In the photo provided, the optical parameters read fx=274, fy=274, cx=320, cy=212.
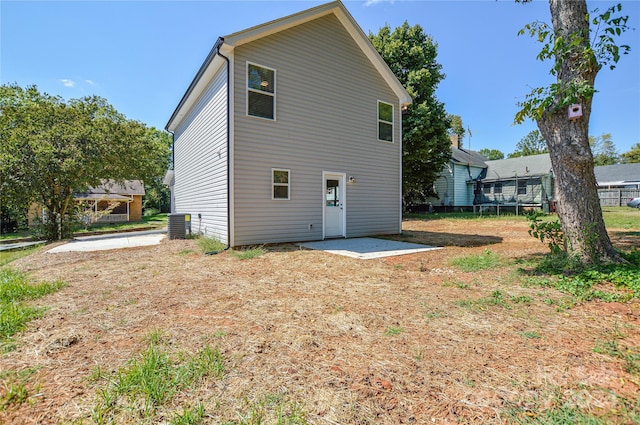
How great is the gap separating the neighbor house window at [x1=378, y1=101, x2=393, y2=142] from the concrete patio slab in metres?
4.22

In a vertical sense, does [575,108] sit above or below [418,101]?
below

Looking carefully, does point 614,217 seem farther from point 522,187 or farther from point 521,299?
point 521,299

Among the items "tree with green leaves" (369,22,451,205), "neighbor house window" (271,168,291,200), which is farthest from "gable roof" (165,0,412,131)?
"tree with green leaves" (369,22,451,205)

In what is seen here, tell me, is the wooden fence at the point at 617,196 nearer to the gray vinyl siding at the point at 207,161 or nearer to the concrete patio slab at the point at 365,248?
the concrete patio slab at the point at 365,248

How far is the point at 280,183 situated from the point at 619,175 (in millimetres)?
36070

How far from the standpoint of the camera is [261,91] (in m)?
7.54

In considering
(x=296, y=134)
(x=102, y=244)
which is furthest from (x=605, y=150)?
(x=102, y=244)

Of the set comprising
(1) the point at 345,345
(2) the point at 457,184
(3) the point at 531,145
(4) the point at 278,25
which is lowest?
(1) the point at 345,345

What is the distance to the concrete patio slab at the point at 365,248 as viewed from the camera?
6.40 meters

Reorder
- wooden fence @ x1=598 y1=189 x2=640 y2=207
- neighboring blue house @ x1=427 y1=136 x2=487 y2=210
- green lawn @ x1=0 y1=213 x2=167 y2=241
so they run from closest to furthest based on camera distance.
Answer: green lawn @ x1=0 y1=213 x2=167 y2=241 → wooden fence @ x1=598 y1=189 x2=640 y2=207 → neighboring blue house @ x1=427 y1=136 x2=487 y2=210

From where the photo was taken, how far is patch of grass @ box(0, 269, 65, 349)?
8.44 feet

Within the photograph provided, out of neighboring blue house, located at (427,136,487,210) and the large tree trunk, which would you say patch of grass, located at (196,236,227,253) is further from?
neighboring blue house, located at (427,136,487,210)

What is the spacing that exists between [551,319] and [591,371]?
98 centimetres

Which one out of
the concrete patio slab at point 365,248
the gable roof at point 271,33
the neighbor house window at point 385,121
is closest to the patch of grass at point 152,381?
the concrete patio slab at point 365,248
